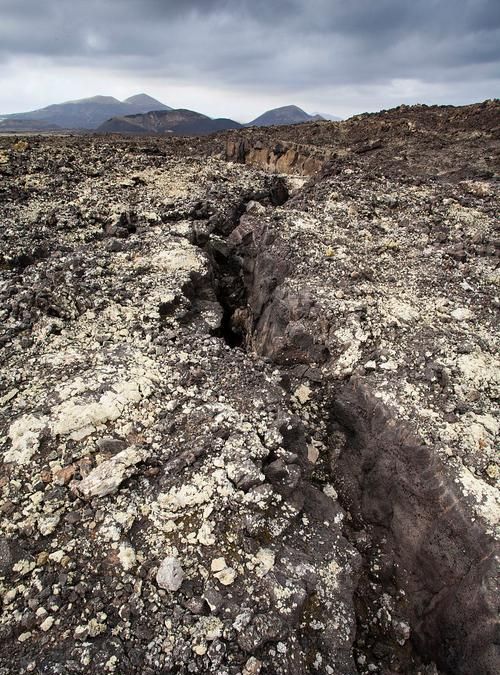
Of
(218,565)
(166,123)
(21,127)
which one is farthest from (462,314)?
(21,127)

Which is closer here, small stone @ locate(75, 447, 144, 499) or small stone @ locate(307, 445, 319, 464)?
small stone @ locate(75, 447, 144, 499)

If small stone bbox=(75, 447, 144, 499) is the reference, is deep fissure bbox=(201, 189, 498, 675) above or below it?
below

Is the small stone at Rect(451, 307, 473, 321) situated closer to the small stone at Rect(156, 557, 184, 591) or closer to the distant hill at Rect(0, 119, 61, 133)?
the small stone at Rect(156, 557, 184, 591)

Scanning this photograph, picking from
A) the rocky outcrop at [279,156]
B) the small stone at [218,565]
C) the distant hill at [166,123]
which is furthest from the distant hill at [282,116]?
the small stone at [218,565]

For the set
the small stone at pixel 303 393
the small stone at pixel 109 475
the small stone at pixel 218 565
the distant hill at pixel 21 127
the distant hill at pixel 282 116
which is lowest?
the small stone at pixel 218 565

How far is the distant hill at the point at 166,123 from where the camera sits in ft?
250

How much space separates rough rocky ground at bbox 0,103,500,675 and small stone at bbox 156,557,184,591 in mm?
11

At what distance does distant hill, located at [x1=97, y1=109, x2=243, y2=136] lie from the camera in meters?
76.3

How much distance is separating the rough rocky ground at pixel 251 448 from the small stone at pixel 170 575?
11mm

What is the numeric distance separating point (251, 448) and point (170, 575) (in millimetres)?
1340

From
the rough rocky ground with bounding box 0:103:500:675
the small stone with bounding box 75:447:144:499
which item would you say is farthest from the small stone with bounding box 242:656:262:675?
the small stone with bounding box 75:447:144:499

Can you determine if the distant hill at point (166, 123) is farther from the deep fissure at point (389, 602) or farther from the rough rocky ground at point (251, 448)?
the deep fissure at point (389, 602)

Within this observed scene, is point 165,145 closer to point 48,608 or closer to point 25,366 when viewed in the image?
point 25,366

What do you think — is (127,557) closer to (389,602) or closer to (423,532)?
(389,602)
